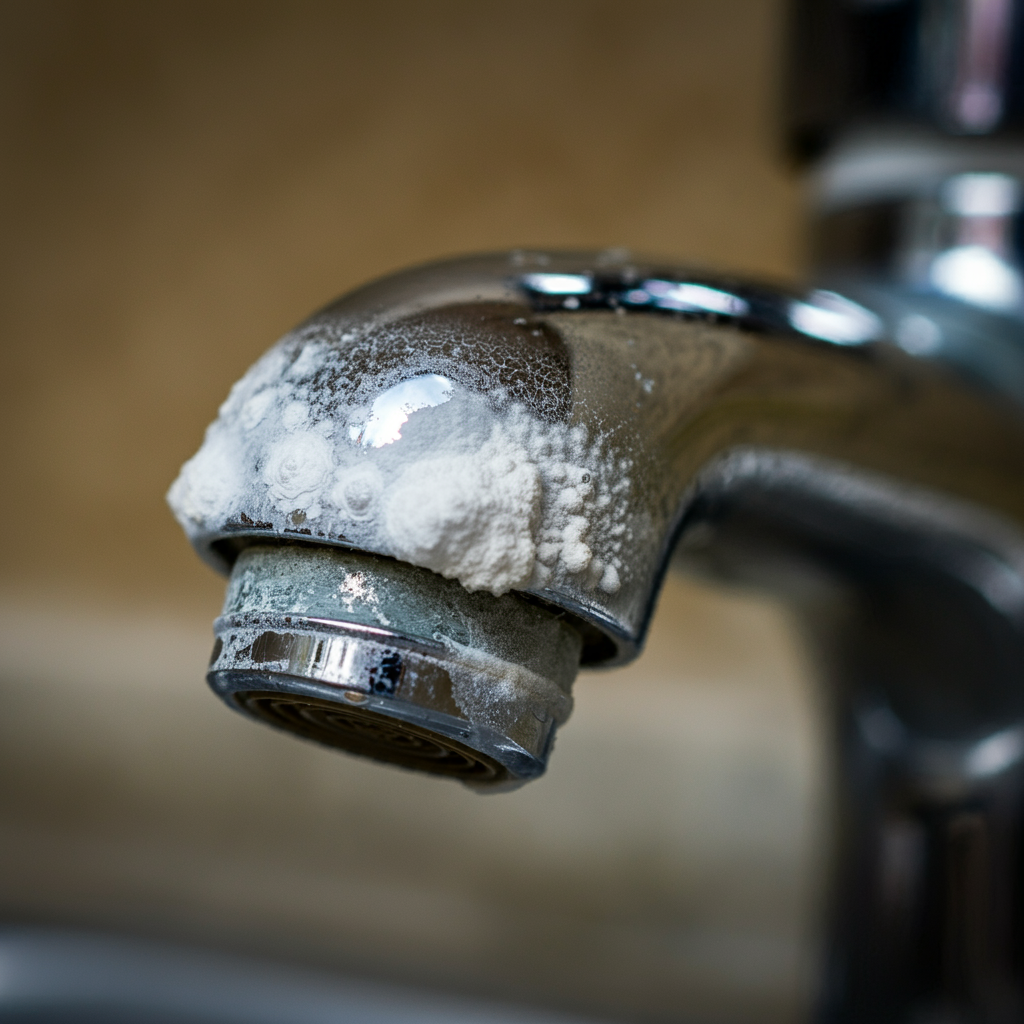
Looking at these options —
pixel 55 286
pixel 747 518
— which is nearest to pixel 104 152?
pixel 55 286

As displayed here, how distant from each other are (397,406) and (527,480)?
0.02m

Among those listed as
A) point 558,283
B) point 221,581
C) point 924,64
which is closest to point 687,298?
point 558,283

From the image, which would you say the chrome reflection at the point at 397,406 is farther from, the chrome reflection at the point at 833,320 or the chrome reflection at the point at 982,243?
the chrome reflection at the point at 982,243

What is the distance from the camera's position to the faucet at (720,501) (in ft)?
0.48

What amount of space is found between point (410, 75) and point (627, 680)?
0.30 m

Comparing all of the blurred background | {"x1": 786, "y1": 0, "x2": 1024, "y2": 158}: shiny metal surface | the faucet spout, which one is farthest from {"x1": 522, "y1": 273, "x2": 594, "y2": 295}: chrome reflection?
the blurred background

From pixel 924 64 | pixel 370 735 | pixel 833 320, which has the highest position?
pixel 924 64

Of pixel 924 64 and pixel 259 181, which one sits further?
pixel 259 181

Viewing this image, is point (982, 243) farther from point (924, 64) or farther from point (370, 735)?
point (370, 735)

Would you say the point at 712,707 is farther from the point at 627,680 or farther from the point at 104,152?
the point at 104,152

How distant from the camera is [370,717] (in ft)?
0.52

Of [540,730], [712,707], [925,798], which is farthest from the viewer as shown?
[712,707]

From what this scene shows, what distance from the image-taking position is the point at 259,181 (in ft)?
1.74

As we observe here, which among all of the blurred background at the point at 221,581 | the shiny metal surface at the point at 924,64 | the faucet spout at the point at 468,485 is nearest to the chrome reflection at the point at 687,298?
the faucet spout at the point at 468,485
